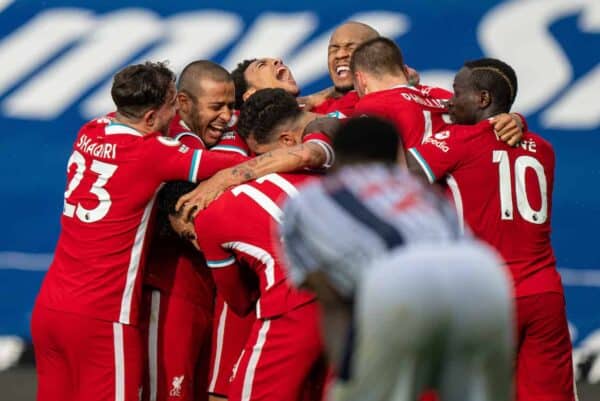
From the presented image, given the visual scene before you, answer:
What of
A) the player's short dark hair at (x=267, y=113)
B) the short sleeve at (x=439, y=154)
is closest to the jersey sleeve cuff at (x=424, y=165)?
the short sleeve at (x=439, y=154)

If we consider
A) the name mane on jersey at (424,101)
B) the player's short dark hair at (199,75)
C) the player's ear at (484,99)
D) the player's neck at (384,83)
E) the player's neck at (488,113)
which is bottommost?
the player's neck at (488,113)

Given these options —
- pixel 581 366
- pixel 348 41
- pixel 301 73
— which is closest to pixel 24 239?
pixel 301 73

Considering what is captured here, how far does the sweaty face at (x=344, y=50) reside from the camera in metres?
7.68

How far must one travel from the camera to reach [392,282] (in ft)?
12.7

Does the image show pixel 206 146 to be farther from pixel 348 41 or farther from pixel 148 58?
pixel 148 58

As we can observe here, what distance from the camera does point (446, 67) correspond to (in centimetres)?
917

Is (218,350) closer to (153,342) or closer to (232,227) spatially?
(153,342)

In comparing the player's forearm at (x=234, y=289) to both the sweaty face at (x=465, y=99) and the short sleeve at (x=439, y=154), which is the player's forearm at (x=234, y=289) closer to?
the short sleeve at (x=439, y=154)

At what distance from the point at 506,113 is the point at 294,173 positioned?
1159 millimetres

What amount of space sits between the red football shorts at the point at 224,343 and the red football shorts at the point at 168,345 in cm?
16

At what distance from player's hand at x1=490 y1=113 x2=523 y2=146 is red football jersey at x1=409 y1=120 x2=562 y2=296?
0.10 feet

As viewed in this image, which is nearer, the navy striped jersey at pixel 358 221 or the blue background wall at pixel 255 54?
the navy striped jersey at pixel 358 221

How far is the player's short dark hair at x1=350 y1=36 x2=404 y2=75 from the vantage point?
6582 mm

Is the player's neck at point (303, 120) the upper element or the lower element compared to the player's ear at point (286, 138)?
upper
